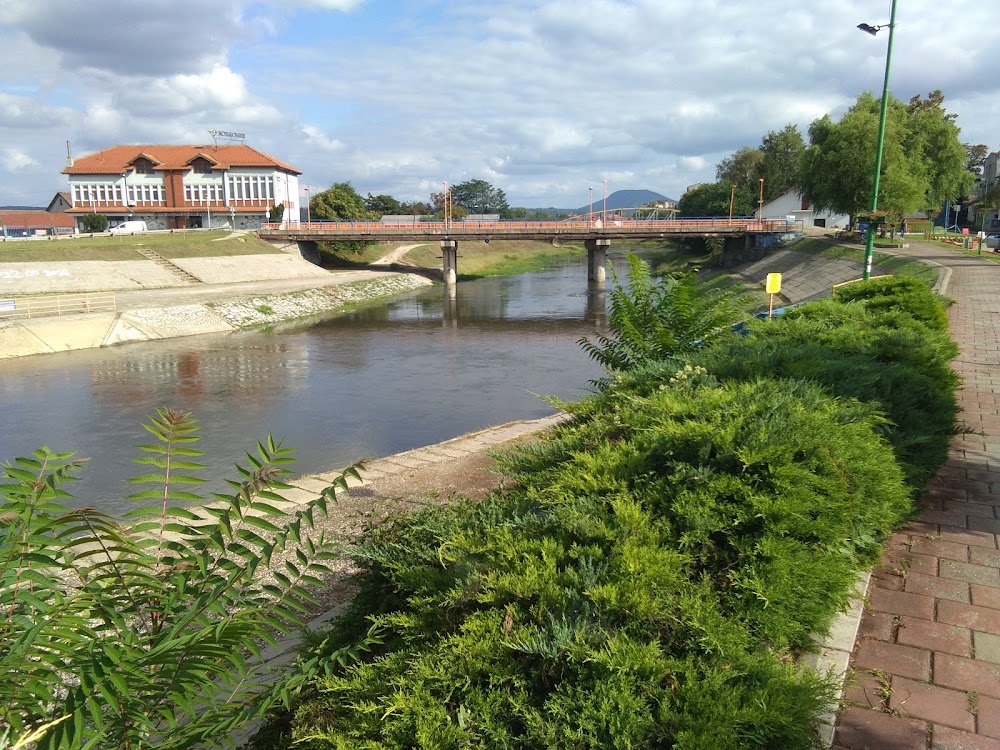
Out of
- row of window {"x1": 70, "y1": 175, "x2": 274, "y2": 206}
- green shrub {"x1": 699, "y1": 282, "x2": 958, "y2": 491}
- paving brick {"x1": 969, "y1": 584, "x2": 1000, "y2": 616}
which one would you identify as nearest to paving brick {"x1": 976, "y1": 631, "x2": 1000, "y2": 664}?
paving brick {"x1": 969, "y1": 584, "x2": 1000, "y2": 616}

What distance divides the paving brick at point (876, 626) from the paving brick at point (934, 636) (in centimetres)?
5

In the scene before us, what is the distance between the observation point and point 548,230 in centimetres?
5566

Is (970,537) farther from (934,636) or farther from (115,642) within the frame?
(115,642)

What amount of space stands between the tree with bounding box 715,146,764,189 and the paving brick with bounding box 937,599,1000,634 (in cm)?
9586

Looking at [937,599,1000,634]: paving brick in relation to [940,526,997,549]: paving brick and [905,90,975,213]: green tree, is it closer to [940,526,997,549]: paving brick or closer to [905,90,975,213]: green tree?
[940,526,997,549]: paving brick

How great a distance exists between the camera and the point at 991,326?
52.0 ft

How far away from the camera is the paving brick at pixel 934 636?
11.8ft

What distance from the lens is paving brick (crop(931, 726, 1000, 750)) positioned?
9.48 feet

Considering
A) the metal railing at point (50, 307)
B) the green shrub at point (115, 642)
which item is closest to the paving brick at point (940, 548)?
the green shrub at point (115, 642)

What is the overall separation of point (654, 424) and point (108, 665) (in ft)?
10.6

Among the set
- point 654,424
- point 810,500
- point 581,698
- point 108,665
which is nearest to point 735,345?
point 654,424

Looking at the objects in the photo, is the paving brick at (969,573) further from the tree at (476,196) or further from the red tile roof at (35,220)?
the tree at (476,196)

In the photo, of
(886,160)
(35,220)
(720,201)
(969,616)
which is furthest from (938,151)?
(35,220)

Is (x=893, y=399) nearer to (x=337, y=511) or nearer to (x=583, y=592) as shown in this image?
(x=583, y=592)
